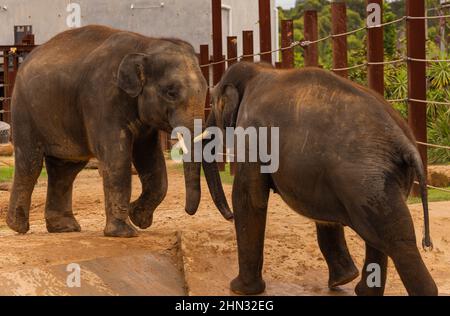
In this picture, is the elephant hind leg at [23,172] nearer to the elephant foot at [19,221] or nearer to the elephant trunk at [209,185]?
the elephant foot at [19,221]

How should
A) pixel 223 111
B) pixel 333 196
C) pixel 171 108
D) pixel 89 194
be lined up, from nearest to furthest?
pixel 333 196, pixel 223 111, pixel 171 108, pixel 89 194

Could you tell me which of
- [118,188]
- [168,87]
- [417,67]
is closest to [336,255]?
[168,87]

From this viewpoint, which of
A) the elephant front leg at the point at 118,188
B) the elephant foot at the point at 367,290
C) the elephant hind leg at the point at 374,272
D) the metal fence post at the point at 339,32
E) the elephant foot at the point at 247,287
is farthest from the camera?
the metal fence post at the point at 339,32

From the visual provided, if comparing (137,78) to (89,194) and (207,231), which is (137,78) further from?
(89,194)

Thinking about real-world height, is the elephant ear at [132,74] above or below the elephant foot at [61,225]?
above

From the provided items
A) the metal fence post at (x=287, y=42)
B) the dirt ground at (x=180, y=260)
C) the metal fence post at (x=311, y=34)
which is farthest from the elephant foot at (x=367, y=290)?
the metal fence post at (x=287, y=42)

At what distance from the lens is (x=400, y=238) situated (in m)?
5.36

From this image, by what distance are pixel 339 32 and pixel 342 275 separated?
14.3 ft

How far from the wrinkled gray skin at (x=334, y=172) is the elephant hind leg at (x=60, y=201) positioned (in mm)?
2635

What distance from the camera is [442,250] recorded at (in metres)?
7.87

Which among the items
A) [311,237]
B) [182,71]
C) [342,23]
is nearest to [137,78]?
[182,71]

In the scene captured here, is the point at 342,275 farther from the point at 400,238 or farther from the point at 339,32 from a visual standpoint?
the point at 339,32

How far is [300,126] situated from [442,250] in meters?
2.50

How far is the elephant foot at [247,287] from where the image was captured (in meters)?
6.55
